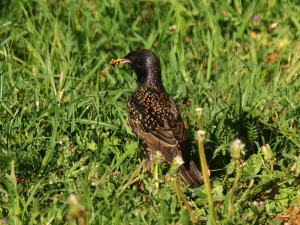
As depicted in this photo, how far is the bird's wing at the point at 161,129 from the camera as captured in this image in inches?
165

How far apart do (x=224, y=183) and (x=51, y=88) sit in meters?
1.97

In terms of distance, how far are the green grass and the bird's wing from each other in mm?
173

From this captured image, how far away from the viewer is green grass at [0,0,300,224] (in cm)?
369

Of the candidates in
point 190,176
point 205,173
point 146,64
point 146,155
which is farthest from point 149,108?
A: point 205,173

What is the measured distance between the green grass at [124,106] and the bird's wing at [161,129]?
0.17 m

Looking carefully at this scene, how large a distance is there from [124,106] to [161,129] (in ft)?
2.95

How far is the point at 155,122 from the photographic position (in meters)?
4.38

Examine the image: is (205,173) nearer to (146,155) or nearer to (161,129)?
(161,129)

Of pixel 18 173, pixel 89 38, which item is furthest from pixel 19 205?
pixel 89 38

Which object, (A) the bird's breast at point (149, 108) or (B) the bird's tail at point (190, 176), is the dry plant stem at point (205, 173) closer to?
(B) the bird's tail at point (190, 176)

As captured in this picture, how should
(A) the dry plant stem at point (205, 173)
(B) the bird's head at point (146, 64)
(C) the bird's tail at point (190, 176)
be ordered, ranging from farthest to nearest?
(B) the bird's head at point (146, 64) < (C) the bird's tail at point (190, 176) < (A) the dry plant stem at point (205, 173)

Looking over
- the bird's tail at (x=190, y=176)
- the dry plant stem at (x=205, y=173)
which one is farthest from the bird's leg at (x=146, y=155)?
the dry plant stem at (x=205, y=173)

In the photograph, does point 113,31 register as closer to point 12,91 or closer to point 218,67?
point 218,67

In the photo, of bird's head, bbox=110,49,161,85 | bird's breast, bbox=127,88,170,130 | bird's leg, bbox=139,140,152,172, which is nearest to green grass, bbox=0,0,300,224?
bird's leg, bbox=139,140,152,172
